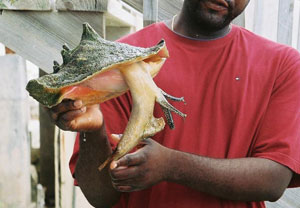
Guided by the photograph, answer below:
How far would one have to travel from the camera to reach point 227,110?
178cm

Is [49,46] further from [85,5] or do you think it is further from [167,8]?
[167,8]

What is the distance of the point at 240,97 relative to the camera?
1773 mm

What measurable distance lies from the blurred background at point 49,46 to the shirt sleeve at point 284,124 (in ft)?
2.28

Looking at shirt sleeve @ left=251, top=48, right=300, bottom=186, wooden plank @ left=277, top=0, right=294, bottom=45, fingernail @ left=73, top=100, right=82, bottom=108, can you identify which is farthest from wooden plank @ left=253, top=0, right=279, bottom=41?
fingernail @ left=73, top=100, right=82, bottom=108

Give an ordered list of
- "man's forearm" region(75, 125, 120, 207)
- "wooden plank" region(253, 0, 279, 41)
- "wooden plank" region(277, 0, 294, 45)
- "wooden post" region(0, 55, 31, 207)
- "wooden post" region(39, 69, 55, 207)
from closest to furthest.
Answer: "man's forearm" region(75, 125, 120, 207), "wooden plank" region(277, 0, 294, 45), "wooden plank" region(253, 0, 279, 41), "wooden post" region(0, 55, 31, 207), "wooden post" region(39, 69, 55, 207)

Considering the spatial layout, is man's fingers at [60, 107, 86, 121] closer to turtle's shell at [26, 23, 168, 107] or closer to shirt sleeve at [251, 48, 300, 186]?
turtle's shell at [26, 23, 168, 107]

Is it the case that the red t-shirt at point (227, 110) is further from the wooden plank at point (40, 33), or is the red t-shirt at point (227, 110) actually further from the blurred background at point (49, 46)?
the wooden plank at point (40, 33)

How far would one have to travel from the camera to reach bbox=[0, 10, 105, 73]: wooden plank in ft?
7.93

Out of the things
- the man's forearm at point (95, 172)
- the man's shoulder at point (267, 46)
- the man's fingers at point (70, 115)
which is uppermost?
the man's shoulder at point (267, 46)

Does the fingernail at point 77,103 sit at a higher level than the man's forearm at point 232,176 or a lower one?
higher

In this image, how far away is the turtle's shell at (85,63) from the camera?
126cm

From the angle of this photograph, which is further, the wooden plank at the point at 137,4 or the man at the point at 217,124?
the wooden plank at the point at 137,4

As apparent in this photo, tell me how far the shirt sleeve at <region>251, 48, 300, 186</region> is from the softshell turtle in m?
0.49

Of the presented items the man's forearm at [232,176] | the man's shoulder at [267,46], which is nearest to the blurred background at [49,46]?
the man's shoulder at [267,46]
